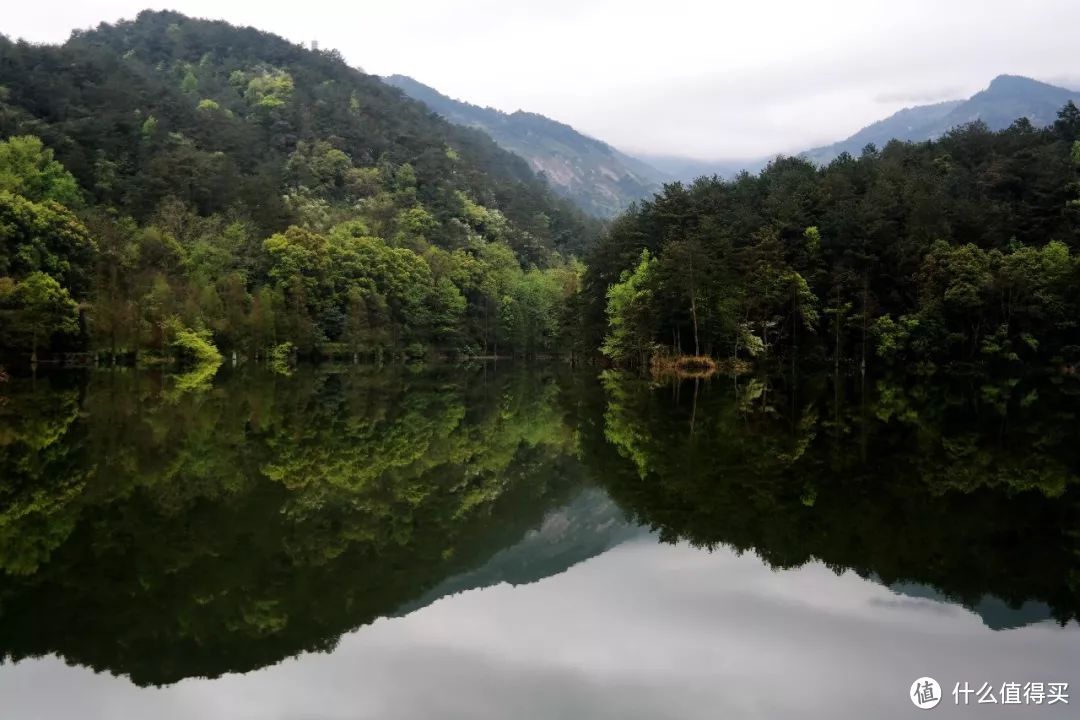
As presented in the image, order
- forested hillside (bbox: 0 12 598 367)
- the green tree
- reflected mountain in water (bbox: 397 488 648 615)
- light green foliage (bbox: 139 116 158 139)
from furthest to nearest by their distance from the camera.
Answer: light green foliage (bbox: 139 116 158 139) < forested hillside (bbox: 0 12 598 367) < the green tree < reflected mountain in water (bbox: 397 488 648 615)

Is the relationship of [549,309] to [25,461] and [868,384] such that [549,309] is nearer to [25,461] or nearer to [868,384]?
[868,384]

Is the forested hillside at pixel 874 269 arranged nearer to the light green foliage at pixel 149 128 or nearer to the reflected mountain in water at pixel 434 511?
the reflected mountain in water at pixel 434 511

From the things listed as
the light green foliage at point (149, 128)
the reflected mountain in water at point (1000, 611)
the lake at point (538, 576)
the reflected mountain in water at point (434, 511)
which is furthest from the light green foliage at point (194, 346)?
the reflected mountain in water at point (1000, 611)

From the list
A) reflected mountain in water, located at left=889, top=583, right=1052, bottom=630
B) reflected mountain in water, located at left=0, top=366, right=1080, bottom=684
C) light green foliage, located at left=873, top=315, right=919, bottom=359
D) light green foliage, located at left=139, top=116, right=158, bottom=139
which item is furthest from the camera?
light green foliage, located at left=139, top=116, right=158, bottom=139

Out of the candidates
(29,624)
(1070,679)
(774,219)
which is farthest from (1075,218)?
(29,624)

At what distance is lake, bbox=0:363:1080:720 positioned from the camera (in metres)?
6.18

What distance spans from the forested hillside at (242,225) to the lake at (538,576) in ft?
129

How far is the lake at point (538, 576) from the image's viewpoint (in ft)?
20.3

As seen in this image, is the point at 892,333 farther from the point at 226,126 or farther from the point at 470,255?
the point at 226,126

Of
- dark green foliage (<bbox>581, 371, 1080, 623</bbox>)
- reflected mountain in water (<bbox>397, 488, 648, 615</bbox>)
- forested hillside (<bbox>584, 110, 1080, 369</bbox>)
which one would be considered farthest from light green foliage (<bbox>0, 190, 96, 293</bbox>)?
reflected mountain in water (<bbox>397, 488, 648, 615</bbox>)

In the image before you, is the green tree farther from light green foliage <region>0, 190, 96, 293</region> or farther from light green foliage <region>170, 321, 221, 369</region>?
light green foliage <region>170, 321, 221, 369</region>

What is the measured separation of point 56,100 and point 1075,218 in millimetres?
Result: 100842

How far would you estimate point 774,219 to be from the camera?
190 feet

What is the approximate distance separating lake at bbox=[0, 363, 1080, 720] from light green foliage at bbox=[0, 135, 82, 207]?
A: 5995 centimetres
